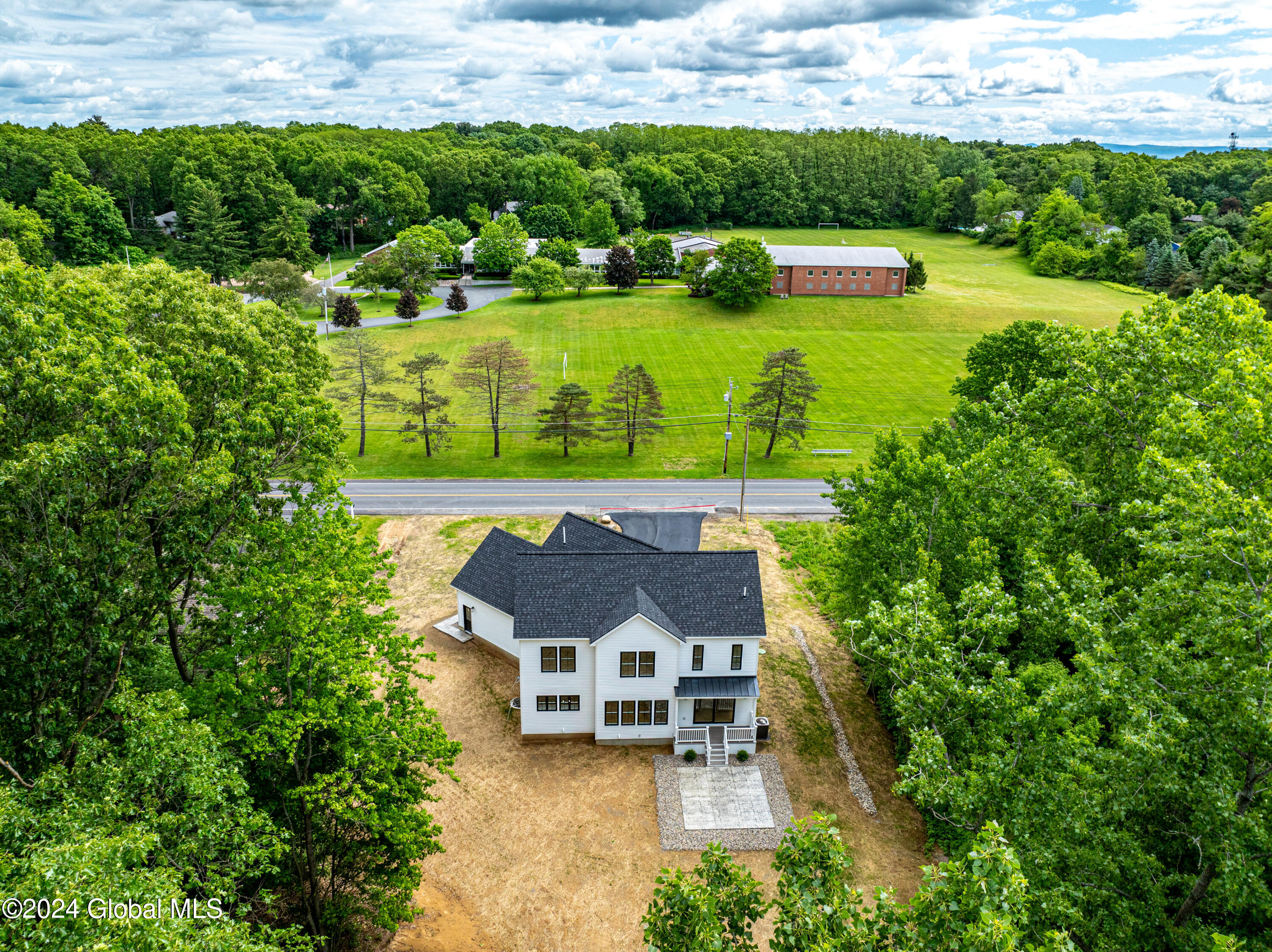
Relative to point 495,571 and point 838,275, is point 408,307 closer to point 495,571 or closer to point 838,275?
point 838,275

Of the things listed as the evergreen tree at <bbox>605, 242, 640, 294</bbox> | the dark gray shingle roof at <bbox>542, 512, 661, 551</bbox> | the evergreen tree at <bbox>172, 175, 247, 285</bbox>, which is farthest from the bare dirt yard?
the evergreen tree at <bbox>172, 175, 247, 285</bbox>

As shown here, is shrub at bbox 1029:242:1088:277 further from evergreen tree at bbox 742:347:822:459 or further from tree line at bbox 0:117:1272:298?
evergreen tree at bbox 742:347:822:459

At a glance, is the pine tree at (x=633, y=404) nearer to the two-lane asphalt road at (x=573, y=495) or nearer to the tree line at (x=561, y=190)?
the two-lane asphalt road at (x=573, y=495)

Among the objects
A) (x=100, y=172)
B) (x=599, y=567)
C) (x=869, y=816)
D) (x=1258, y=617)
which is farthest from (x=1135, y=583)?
(x=100, y=172)

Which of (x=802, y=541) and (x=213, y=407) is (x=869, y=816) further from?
(x=213, y=407)

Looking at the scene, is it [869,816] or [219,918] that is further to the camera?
[869,816]

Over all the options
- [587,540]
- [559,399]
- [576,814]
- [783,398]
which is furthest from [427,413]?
[576,814]

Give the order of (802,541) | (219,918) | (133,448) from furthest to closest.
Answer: (802,541), (133,448), (219,918)
